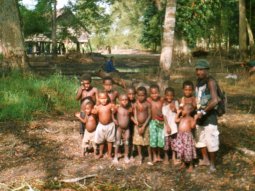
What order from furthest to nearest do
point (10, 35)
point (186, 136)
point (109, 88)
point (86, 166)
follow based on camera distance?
point (10, 35)
point (109, 88)
point (86, 166)
point (186, 136)

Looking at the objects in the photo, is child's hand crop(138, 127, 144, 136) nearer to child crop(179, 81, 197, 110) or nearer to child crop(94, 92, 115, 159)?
child crop(94, 92, 115, 159)

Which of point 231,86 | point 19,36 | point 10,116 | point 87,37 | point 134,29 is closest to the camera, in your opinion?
point 10,116

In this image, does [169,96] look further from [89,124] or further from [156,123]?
[89,124]

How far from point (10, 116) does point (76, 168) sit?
327 cm

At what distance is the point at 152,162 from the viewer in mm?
5906

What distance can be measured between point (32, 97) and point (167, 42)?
136 inches

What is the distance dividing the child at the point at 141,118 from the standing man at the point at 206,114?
2.52ft

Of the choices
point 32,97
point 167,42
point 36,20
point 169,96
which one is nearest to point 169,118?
point 169,96

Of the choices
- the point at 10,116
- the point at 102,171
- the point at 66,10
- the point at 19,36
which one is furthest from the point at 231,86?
the point at 66,10

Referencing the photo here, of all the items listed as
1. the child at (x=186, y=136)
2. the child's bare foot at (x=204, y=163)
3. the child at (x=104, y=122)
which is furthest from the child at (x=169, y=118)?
the child at (x=104, y=122)

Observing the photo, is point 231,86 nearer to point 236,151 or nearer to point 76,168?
point 236,151

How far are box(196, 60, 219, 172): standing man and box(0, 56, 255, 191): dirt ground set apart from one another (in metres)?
0.31

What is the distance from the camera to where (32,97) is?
9031 millimetres

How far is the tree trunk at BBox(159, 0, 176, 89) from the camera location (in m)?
9.12
